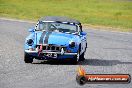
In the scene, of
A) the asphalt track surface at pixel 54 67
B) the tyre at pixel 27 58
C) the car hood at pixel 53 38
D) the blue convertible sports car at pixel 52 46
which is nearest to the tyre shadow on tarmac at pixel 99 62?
the asphalt track surface at pixel 54 67

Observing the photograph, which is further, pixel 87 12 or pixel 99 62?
pixel 87 12

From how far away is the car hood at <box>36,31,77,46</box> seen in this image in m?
16.8

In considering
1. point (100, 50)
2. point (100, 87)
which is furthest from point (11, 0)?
point (100, 87)

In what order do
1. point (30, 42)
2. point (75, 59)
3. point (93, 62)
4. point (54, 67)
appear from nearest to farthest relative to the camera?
1. point (54, 67)
2. point (30, 42)
3. point (75, 59)
4. point (93, 62)

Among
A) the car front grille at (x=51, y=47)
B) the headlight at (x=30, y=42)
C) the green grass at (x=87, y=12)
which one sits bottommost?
the green grass at (x=87, y=12)

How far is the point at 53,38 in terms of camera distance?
17.0 m

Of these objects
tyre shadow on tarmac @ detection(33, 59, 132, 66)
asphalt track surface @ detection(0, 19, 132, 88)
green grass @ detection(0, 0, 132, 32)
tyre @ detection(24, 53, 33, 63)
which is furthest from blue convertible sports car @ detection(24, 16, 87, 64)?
green grass @ detection(0, 0, 132, 32)

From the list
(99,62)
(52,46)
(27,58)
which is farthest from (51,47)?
(99,62)

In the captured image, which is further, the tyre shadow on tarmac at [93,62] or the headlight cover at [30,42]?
the tyre shadow on tarmac at [93,62]

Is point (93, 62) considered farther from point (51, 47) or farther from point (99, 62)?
point (51, 47)

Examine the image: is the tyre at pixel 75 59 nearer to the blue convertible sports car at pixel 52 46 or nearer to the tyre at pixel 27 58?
the blue convertible sports car at pixel 52 46

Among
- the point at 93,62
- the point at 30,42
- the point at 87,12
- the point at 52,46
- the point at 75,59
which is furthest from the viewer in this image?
the point at 87,12

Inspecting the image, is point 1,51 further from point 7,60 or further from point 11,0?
point 11,0

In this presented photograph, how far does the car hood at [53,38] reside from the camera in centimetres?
1680
